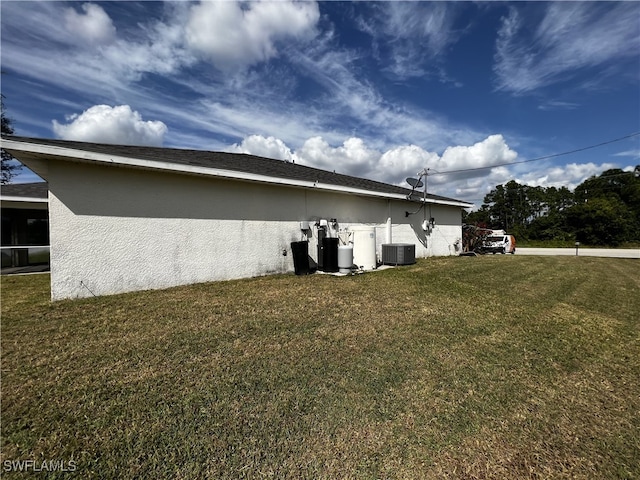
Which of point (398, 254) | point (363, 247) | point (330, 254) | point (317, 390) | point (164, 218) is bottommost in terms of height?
point (317, 390)

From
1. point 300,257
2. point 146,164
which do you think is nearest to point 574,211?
point 300,257

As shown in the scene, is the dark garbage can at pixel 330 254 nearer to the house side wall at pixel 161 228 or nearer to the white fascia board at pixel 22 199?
the house side wall at pixel 161 228

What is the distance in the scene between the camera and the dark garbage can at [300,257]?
823 centimetres

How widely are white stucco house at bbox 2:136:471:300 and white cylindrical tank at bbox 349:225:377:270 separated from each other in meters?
0.03

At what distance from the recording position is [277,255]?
8.14 m

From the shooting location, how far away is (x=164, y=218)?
628cm

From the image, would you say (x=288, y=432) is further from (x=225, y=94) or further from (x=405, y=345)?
(x=225, y=94)

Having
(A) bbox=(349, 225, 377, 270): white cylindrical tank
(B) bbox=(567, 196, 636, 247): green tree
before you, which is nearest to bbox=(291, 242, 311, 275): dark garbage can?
(A) bbox=(349, 225, 377, 270): white cylindrical tank

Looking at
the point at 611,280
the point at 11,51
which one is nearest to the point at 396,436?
the point at 11,51

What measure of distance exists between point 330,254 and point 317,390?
20.1ft

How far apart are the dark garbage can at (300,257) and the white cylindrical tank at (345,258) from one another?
102cm

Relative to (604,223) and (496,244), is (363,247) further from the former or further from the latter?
(604,223)

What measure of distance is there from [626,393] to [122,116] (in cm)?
1477

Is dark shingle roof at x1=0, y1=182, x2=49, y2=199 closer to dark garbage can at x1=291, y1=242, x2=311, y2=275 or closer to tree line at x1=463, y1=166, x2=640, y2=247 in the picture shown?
dark garbage can at x1=291, y1=242, x2=311, y2=275
